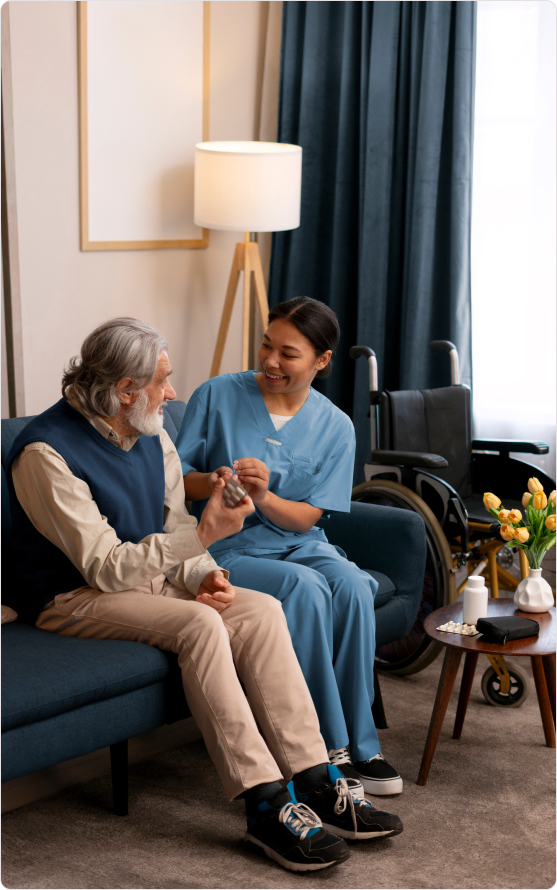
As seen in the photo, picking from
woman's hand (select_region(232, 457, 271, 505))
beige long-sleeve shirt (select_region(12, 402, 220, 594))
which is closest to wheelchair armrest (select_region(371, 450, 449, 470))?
woman's hand (select_region(232, 457, 271, 505))

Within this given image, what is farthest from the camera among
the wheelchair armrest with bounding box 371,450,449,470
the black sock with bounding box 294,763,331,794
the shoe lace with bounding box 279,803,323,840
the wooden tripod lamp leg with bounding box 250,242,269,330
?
the wooden tripod lamp leg with bounding box 250,242,269,330

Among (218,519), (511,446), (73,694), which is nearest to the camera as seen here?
(73,694)

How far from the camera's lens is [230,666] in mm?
1873

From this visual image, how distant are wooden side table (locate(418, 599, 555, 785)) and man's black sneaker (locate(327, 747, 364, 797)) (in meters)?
0.25

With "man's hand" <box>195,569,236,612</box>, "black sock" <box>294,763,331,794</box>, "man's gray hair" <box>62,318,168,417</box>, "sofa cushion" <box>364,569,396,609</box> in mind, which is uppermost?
"man's gray hair" <box>62,318,168,417</box>

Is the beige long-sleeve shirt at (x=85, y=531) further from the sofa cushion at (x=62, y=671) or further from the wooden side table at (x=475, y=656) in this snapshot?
the wooden side table at (x=475, y=656)

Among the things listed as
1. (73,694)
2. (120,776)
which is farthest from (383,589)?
(73,694)

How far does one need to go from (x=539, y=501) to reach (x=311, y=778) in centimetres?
94

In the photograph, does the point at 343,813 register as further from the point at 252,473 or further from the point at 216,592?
the point at 252,473

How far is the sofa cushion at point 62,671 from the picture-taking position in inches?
67.0

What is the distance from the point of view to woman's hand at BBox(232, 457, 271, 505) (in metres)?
2.11

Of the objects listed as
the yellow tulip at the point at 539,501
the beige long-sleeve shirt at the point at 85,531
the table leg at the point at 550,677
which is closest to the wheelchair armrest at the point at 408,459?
the yellow tulip at the point at 539,501

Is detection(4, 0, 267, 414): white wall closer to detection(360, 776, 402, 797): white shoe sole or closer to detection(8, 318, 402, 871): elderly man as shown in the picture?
detection(8, 318, 402, 871): elderly man

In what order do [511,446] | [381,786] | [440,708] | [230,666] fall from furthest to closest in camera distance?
[511,446] < [440,708] < [381,786] < [230,666]
